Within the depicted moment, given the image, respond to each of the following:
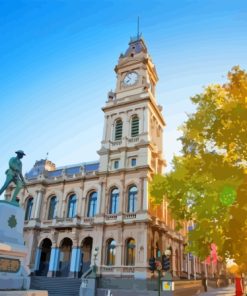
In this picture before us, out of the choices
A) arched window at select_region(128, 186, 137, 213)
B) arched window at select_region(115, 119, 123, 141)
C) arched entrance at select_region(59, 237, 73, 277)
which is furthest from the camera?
arched window at select_region(115, 119, 123, 141)

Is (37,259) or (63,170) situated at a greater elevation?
(63,170)

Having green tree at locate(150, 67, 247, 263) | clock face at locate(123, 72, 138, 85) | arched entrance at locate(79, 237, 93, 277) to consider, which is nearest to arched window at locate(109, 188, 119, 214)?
arched entrance at locate(79, 237, 93, 277)

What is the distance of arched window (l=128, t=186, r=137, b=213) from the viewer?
30855 millimetres

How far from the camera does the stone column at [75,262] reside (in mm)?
30906

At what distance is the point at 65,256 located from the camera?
111 feet

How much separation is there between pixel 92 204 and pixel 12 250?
79.8 feet

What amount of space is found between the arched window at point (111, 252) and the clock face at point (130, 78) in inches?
842

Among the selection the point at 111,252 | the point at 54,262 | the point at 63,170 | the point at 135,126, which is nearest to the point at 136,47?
the point at 135,126

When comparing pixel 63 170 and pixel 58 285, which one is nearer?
pixel 58 285

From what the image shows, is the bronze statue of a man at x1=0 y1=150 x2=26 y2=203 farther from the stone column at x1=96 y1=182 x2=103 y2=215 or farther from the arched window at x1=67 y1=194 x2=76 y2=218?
the arched window at x1=67 y1=194 x2=76 y2=218

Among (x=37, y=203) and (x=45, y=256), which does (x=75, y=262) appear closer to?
(x=45, y=256)

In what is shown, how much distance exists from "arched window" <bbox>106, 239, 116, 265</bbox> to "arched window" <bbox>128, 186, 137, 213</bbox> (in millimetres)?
3827

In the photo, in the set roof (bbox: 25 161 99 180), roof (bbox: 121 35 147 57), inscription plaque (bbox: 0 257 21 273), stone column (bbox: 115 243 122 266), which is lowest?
inscription plaque (bbox: 0 257 21 273)

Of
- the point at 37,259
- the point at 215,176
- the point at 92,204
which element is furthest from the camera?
the point at 92,204
